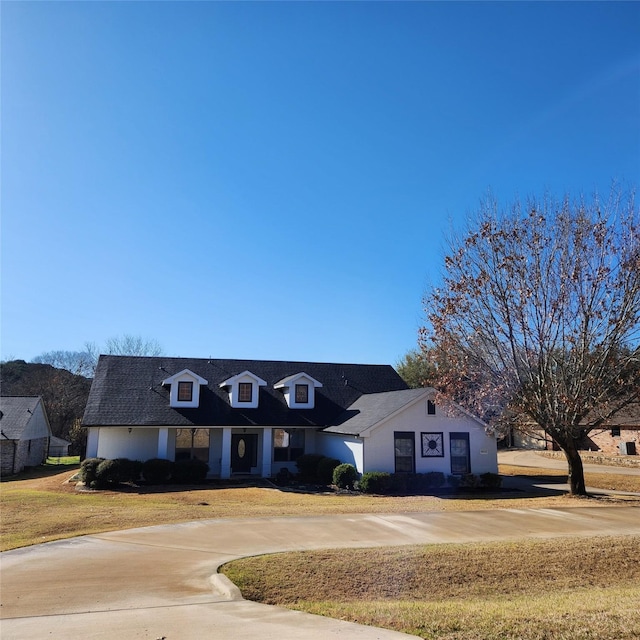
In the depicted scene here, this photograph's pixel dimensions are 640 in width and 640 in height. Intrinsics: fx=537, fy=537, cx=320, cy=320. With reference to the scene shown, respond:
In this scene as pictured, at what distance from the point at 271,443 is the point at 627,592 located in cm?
2005

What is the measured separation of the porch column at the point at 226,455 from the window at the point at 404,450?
8.05 meters

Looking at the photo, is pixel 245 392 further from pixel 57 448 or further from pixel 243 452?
pixel 57 448

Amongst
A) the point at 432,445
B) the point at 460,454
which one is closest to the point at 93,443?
the point at 432,445

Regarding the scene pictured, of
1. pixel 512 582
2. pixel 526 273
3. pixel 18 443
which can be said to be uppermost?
pixel 526 273

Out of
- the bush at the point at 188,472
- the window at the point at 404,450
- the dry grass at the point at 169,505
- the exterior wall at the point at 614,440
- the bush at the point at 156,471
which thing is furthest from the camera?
the exterior wall at the point at 614,440

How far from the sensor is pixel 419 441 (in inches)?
918

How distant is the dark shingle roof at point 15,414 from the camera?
3067cm

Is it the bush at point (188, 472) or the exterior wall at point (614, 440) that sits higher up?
the exterior wall at point (614, 440)

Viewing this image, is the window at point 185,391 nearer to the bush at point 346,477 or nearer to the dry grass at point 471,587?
the bush at point 346,477

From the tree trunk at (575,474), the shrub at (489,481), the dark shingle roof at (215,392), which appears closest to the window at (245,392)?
the dark shingle roof at (215,392)

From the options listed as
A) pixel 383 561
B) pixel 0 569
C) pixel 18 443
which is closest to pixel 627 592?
pixel 383 561

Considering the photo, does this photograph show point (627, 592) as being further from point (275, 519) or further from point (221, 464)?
point (221, 464)

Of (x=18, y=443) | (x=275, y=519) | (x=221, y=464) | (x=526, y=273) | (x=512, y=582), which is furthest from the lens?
(x=18, y=443)

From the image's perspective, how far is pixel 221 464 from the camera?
25.7 metres
